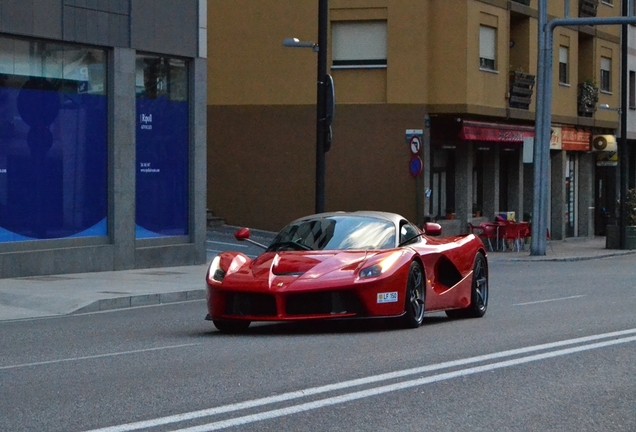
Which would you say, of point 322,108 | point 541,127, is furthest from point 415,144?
point 322,108

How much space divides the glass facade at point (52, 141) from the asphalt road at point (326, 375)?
694cm

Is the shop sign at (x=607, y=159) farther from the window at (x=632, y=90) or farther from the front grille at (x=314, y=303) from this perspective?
the front grille at (x=314, y=303)

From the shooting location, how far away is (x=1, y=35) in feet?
67.4

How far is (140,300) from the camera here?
57.6ft

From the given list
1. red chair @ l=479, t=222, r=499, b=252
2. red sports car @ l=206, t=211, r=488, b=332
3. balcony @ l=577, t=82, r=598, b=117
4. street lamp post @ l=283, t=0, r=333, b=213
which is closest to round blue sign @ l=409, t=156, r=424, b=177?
red chair @ l=479, t=222, r=499, b=252

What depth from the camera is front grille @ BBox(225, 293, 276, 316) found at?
1177 centimetres

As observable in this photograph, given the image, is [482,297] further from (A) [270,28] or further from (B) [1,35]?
(A) [270,28]

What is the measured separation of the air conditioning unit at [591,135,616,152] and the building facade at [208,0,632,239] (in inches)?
265

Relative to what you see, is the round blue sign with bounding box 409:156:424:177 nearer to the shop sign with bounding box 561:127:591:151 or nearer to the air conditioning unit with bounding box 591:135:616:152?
the shop sign with bounding box 561:127:591:151

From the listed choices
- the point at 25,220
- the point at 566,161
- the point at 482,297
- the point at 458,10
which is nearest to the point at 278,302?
the point at 482,297

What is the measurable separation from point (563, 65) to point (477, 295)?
30.2 m

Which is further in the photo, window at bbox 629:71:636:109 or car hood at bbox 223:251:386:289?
window at bbox 629:71:636:109

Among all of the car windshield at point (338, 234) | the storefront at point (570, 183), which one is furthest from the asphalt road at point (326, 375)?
the storefront at point (570, 183)

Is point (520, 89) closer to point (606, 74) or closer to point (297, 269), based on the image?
point (606, 74)
